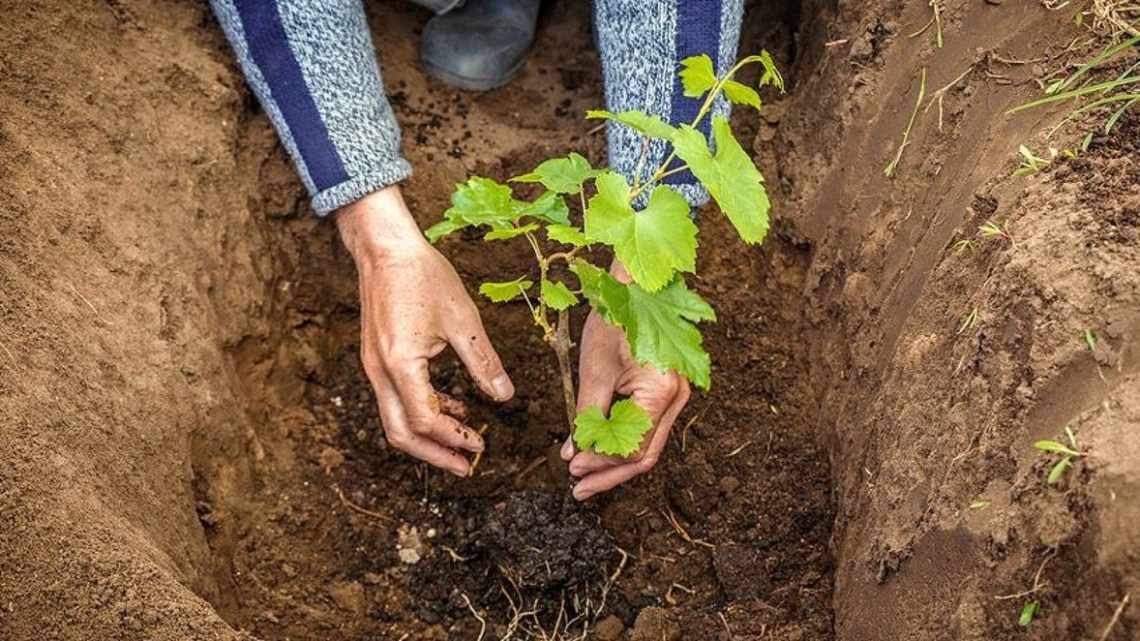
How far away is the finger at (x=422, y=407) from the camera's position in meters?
1.93

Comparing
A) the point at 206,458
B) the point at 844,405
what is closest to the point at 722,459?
the point at 844,405

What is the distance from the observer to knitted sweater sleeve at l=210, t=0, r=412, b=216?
209 cm

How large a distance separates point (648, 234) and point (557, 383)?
2.92 ft

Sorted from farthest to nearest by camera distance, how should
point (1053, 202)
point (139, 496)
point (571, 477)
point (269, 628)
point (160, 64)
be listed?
point (160, 64) → point (571, 477) → point (269, 628) → point (139, 496) → point (1053, 202)

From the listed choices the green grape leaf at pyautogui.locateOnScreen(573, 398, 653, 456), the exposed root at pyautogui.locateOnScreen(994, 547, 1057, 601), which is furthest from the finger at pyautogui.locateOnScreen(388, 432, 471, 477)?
the exposed root at pyautogui.locateOnScreen(994, 547, 1057, 601)

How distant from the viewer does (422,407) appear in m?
1.92

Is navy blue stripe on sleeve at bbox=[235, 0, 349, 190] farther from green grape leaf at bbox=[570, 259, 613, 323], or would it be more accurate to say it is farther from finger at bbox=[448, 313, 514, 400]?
green grape leaf at bbox=[570, 259, 613, 323]

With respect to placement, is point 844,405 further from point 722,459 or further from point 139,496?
point 139,496

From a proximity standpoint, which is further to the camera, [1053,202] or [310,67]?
[310,67]

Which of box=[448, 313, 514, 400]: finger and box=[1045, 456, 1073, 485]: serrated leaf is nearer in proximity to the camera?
box=[1045, 456, 1073, 485]: serrated leaf

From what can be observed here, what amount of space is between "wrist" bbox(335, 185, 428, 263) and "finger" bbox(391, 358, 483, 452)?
26cm

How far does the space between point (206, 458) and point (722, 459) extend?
1.00 meters

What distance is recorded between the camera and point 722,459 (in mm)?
2168

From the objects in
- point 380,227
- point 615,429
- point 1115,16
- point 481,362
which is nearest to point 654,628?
point 615,429
